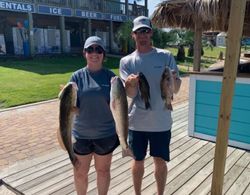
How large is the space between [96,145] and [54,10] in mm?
18170

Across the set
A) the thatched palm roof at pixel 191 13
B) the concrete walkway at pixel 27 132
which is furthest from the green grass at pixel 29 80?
the thatched palm roof at pixel 191 13

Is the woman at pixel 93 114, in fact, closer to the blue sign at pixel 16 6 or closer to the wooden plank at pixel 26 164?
the wooden plank at pixel 26 164

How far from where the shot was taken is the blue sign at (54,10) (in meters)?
18.7

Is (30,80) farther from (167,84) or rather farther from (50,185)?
(167,84)

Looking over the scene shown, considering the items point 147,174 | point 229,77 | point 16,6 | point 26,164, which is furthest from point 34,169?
point 16,6

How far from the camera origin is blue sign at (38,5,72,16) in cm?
1873

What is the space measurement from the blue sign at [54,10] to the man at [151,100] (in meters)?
17.4

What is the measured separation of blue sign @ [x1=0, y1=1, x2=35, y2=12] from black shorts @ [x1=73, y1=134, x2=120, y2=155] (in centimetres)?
1631

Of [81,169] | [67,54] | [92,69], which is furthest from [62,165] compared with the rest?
[67,54]

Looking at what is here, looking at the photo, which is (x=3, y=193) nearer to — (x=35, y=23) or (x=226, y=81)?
(x=226, y=81)

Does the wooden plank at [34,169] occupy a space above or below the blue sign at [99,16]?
below

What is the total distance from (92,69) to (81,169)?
3.11 ft

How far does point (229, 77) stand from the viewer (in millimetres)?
2426

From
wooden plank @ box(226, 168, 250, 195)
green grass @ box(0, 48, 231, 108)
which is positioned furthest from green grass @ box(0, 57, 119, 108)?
wooden plank @ box(226, 168, 250, 195)
